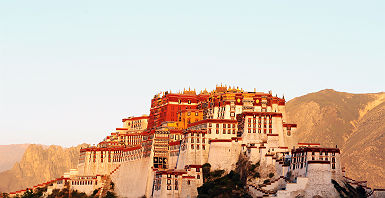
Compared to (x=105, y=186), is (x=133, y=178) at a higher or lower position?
higher

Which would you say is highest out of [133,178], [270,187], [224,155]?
[224,155]

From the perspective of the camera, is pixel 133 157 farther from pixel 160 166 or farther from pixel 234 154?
pixel 234 154

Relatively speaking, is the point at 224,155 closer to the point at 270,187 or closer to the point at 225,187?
the point at 225,187

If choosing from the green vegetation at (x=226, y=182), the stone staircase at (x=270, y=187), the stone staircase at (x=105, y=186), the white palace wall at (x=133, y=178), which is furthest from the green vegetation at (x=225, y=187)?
the stone staircase at (x=105, y=186)

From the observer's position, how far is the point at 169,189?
164 metres

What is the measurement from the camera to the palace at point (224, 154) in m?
143

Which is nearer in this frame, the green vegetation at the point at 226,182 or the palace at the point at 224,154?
the palace at the point at 224,154

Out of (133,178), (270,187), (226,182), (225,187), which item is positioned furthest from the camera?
(133,178)

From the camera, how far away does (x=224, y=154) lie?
6599 inches

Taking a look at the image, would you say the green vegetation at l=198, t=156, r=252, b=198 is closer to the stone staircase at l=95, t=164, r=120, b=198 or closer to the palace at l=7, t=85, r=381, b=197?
the palace at l=7, t=85, r=381, b=197

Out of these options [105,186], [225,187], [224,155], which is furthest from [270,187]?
[105,186]

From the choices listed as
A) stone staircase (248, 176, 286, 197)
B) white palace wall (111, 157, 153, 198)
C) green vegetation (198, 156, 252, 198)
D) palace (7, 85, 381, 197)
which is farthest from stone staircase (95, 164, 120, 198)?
stone staircase (248, 176, 286, 197)

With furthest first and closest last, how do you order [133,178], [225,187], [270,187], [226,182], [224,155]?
[133,178]
[224,155]
[226,182]
[225,187]
[270,187]

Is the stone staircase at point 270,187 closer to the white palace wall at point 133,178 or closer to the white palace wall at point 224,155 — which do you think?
the white palace wall at point 224,155
